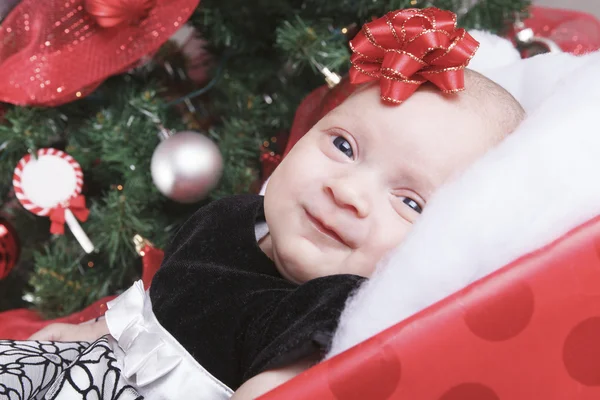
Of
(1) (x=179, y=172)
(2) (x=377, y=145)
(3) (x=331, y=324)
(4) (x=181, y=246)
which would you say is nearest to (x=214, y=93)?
(1) (x=179, y=172)

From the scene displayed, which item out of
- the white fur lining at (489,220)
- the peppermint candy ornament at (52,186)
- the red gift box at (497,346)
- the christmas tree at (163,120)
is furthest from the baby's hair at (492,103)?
the peppermint candy ornament at (52,186)

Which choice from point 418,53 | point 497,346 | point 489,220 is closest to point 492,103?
point 418,53

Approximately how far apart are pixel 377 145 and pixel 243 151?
569mm

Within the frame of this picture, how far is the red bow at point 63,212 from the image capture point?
42.0 inches

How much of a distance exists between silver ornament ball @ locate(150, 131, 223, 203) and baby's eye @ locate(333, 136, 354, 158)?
42 centimetres

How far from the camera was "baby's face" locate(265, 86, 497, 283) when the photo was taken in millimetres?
623

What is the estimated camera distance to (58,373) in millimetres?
773

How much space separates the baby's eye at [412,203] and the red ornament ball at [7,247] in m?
0.84

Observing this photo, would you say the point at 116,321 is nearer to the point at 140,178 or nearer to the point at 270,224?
the point at 270,224

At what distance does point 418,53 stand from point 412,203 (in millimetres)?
183

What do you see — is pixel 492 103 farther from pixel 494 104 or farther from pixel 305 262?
pixel 305 262

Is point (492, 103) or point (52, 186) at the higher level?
Answer: point (492, 103)

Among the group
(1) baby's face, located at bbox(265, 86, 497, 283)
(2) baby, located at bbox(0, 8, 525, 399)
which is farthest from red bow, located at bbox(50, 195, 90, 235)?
(1) baby's face, located at bbox(265, 86, 497, 283)

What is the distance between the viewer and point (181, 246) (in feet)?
2.59
